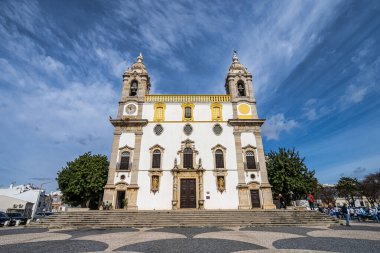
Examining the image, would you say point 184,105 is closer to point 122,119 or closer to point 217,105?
point 217,105

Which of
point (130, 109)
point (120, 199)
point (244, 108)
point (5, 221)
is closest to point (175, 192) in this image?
point (120, 199)

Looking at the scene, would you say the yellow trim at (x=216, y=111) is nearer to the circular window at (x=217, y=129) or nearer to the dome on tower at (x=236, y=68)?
the circular window at (x=217, y=129)

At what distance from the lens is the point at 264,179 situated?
23125 mm

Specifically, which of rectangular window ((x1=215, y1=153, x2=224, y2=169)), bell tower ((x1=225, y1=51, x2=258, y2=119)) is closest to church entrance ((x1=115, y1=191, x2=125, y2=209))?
rectangular window ((x1=215, y1=153, x2=224, y2=169))

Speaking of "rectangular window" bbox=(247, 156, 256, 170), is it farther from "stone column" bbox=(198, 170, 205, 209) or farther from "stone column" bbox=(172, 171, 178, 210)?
"stone column" bbox=(172, 171, 178, 210)

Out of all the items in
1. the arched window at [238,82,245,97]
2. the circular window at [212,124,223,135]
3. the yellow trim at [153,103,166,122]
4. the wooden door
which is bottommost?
the wooden door

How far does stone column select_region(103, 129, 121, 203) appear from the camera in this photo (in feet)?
72.8

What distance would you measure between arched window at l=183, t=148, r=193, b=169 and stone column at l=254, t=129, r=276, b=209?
7473 millimetres

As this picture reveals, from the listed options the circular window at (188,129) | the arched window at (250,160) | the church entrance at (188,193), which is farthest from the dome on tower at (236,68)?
the church entrance at (188,193)

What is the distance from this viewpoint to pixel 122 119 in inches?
997

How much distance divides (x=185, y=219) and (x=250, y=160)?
1092cm

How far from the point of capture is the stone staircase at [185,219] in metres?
15.8

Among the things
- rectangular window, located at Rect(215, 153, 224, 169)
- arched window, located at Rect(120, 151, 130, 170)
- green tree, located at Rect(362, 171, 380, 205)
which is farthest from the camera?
green tree, located at Rect(362, 171, 380, 205)

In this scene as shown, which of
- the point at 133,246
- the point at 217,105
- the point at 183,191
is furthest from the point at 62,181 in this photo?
the point at 133,246
